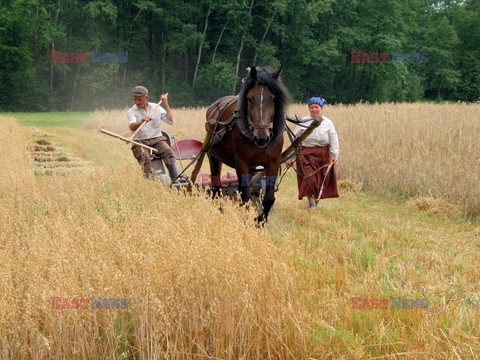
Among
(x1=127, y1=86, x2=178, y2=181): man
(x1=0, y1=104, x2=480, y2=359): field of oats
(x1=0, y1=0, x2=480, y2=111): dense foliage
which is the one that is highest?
(x1=0, y1=0, x2=480, y2=111): dense foliage

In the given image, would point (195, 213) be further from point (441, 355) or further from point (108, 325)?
point (441, 355)

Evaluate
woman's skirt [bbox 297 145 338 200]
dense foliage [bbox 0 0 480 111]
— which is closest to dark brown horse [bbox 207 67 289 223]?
woman's skirt [bbox 297 145 338 200]

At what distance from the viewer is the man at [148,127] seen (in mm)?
6973

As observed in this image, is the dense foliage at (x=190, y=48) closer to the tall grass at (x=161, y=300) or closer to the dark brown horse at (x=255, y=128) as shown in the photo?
the dark brown horse at (x=255, y=128)

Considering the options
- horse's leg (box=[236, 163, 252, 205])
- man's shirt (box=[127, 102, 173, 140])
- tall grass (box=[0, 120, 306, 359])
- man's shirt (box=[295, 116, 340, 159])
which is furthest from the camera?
man's shirt (box=[295, 116, 340, 159])

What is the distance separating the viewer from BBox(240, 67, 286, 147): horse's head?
4.94 m

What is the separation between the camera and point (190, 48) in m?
46.3

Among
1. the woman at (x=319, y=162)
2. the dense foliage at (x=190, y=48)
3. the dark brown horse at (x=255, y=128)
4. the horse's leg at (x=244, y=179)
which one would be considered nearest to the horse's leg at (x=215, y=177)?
the dark brown horse at (x=255, y=128)

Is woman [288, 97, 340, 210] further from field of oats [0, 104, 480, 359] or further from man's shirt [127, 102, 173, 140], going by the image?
man's shirt [127, 102, 173, 140]

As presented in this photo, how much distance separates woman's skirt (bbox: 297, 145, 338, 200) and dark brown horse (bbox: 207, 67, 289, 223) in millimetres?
1629

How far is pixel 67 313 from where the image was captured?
279 cm

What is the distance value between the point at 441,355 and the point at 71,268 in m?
2.39

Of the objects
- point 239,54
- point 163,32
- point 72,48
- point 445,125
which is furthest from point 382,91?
point 445,125

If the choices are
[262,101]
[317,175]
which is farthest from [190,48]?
[262,101]
